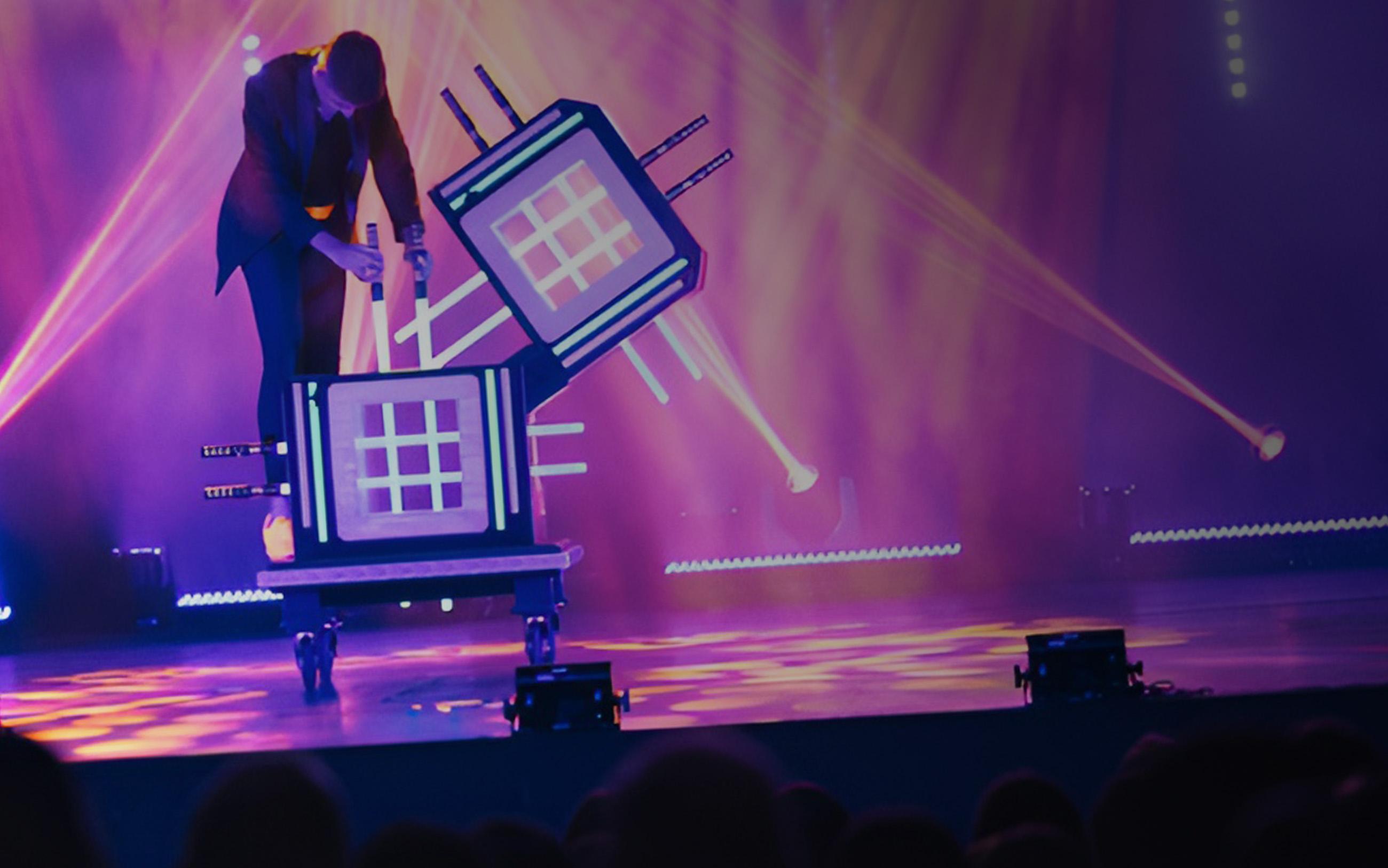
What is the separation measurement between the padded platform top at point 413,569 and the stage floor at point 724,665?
31cm

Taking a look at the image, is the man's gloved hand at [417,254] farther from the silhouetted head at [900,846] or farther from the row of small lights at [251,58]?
the silhouetted head at [900,846]

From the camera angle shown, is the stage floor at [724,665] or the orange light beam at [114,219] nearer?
the stage floor at [724,665]

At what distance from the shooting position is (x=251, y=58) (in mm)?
6832

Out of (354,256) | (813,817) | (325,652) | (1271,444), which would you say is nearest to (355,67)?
(354,256)

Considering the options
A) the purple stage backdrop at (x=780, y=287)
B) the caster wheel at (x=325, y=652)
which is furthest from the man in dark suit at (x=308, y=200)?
the purple stage backdrop at (x=780, y=287)

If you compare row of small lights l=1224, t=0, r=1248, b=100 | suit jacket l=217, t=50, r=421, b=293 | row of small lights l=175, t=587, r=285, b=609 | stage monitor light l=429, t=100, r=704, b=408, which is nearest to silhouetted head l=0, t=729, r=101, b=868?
stage monitor light l=429, t=100, r=704, b=408

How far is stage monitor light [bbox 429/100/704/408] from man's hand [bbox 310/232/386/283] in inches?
10.2

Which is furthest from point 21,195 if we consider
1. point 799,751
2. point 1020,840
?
point 1020,840

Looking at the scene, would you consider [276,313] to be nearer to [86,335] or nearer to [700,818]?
[86,335]

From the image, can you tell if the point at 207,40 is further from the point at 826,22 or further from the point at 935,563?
the point at 935,563

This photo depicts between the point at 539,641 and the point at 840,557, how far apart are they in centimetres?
262

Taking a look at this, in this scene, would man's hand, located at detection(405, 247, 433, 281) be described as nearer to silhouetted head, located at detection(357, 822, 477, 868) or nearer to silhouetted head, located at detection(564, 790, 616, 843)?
silhouetted head, located at detection(564, 790, 616, 843)

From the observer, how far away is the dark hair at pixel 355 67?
4430 millimetres

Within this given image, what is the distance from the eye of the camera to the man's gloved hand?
4652 mm
